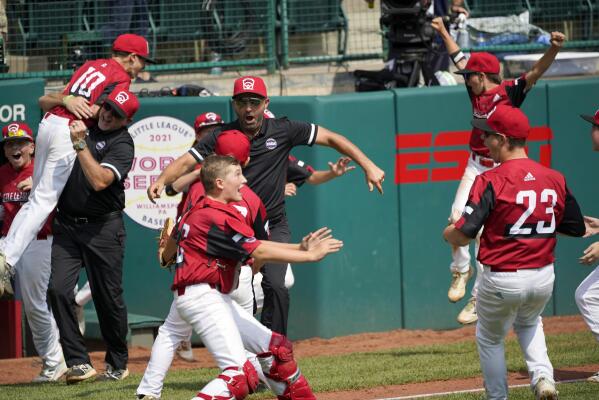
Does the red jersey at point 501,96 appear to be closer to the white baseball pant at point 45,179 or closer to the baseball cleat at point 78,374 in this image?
the white baseball pant at point 45,179

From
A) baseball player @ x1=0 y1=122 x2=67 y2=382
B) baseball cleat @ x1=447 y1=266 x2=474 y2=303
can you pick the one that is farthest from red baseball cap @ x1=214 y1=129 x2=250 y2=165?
baseball cleat @ x1=447 y1=266 x2=474 y2=303

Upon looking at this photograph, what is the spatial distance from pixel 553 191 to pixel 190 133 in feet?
17.1

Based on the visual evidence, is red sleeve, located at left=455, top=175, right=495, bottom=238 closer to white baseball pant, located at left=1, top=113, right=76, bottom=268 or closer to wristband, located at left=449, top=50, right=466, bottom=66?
white baseball pant, located at left=1, top=113, right=76, bottom=268

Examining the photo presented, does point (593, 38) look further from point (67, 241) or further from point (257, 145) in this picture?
point (67, 241)

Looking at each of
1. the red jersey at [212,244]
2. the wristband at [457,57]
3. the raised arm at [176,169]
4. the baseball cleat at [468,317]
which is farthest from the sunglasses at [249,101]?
the baseball cleat at [468,317]

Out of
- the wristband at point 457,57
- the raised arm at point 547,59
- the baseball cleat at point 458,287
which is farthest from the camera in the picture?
the wristband at point 457,57

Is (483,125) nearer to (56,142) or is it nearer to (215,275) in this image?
(215,275)

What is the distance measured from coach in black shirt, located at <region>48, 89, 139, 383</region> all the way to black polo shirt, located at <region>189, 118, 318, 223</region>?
0.87 metres

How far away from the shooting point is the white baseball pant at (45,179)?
27.9 feet

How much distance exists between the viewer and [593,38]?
13.0m

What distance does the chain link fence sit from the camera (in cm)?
1188

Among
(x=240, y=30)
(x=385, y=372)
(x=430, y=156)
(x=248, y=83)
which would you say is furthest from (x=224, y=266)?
(x=240, y=30)

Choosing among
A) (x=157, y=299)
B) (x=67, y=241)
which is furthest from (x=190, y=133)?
(x=67, y=241)

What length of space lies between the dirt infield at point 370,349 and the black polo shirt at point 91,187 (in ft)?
5.40
